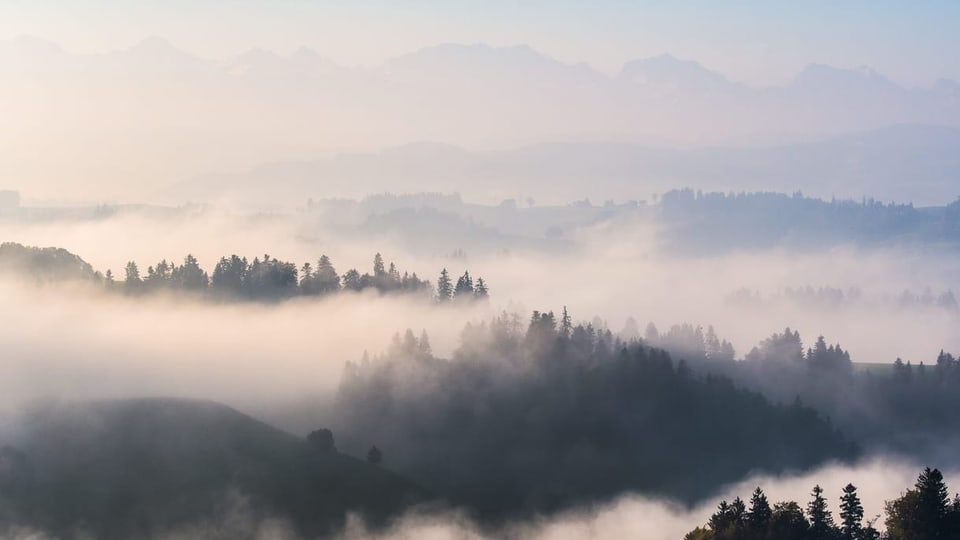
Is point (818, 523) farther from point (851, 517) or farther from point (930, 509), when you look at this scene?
point (930, 509)

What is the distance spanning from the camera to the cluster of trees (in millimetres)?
152000

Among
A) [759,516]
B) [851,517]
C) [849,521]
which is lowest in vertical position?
[849,521]

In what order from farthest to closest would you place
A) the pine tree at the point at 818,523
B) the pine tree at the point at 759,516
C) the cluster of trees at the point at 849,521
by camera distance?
the pine tree at the point at 818,523
the pine tree at the point at 759,516
the cluster of trees at the point at 849,521

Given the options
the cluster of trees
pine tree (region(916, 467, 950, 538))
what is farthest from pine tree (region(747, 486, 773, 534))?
pine tree (region(916, 467, 950, 538))

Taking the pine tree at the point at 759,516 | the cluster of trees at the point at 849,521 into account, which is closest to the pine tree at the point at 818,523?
the cluster of trees at the point at 849,521

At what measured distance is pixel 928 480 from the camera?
153 m

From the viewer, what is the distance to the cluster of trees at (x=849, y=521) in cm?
15200

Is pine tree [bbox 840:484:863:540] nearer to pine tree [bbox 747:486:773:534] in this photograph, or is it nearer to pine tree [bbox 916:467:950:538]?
pine tree [bbox 916:467:950:538]

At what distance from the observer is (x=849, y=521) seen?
518ft

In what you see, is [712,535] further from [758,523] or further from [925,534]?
[925,534]

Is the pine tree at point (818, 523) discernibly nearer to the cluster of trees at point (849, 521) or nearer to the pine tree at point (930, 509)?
the cluster of trees at point (849, 521)

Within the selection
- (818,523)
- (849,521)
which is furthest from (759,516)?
(849,521)

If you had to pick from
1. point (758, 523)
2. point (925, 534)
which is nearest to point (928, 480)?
point (925, 534)

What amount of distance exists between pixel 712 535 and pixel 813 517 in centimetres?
1261
